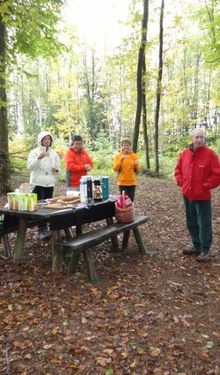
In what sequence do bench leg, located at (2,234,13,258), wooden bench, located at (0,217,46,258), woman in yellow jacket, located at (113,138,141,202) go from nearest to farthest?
wooden bench, located at (0,217,46,258), bench leg, located at (2,234,13,258), woman in yellow jacket, located at (113,138,141,202)

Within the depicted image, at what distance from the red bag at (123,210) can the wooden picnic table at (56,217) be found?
6.6 inches

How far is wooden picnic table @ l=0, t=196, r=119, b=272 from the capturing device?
4.80 m

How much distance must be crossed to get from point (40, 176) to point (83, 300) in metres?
2.79

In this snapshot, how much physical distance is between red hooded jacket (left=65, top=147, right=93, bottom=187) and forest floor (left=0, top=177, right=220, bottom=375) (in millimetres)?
1453

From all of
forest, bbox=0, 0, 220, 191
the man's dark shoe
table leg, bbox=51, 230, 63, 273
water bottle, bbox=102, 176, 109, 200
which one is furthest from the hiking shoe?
forest, bbox=0, 0, 220, 191

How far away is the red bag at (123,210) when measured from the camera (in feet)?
19.3

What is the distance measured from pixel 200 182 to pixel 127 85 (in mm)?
20925

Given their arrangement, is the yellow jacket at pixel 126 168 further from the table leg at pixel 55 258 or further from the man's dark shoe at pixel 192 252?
the table leg at pixel 55 258

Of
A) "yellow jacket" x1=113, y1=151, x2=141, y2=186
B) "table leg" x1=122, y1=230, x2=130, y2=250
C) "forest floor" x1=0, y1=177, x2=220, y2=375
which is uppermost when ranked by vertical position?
"yellow jacket" x1=113, y1=151, x2=141, y2=186

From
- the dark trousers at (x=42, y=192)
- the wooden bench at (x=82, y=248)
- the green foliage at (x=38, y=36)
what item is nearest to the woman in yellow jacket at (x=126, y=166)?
the dark trousers at (x=42, y=192)

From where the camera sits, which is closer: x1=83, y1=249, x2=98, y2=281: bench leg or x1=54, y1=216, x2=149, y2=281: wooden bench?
x1=54, y1=216, x2=149, y2=281: wooden bench

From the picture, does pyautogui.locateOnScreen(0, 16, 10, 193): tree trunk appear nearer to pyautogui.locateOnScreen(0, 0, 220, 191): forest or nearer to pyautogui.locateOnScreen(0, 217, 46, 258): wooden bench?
pyautogui.locateOnScreen(0, 0, 220, 191): forest

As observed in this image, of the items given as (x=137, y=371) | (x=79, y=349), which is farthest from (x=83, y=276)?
(x=137, y=371)

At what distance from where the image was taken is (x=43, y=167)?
6.27m
